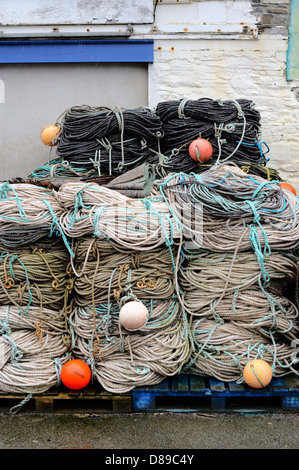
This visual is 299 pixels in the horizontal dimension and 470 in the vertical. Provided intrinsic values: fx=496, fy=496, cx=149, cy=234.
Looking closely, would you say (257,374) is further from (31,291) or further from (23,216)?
(23,216)

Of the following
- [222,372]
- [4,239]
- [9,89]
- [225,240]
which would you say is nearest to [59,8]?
[9,89]

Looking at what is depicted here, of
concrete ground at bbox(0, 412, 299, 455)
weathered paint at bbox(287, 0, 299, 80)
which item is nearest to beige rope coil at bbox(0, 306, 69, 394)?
concrete ground at bbox(0, 412, 299, 455)

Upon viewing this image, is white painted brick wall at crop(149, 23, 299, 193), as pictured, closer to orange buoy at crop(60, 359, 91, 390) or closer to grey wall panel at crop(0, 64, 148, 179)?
grey wall panel at crop(0, 64, 148, 179)

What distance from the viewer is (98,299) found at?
3592 millimetres

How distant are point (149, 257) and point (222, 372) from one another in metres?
0.99

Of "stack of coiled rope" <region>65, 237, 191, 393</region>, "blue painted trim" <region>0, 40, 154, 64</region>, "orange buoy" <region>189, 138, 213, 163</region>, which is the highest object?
"blue painted trim" <region>0, 40, 154, 64</region>

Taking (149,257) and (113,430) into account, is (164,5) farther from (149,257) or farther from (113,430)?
(113,430)

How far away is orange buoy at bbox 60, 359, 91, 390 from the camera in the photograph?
343cm

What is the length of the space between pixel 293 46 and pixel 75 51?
237cm

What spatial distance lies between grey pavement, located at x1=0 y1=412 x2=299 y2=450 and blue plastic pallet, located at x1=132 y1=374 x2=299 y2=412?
0.07 m

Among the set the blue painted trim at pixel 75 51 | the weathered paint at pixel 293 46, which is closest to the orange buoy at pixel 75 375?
the blue painted trim at pixel 75 51

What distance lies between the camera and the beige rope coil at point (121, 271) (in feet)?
11.6

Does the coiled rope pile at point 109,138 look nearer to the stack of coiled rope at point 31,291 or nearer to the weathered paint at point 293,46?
the stack of coiled rope at point 31,291

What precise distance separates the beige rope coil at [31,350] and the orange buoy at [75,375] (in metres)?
0.11
